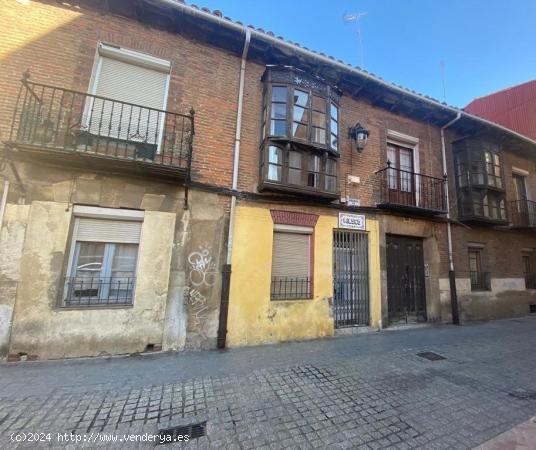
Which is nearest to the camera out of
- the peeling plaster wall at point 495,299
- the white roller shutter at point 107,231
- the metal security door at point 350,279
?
the white roller shutter at point 107,231

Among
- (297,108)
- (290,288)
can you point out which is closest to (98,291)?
(290,288)

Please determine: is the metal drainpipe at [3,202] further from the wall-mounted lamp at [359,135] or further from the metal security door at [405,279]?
the metal security door at [405,279]

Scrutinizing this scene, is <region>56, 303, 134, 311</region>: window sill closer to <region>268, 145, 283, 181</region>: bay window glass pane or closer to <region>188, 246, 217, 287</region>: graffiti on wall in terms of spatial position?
<region>188, 246, 217, 287</region>: graffiti on wall

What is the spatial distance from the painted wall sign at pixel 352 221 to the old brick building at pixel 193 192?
5 cm

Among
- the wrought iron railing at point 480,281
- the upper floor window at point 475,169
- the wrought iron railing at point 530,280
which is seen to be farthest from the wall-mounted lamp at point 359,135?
the wrought iron railing at point 530,280

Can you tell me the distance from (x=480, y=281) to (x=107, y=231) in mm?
10942

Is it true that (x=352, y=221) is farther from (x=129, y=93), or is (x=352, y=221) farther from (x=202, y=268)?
(x=129, y=93)

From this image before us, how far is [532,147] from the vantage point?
9.63 metres

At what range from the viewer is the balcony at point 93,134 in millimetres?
4180

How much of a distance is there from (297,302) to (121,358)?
345 centimetres

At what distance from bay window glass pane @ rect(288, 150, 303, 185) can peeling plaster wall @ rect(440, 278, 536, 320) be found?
5479 millimetres

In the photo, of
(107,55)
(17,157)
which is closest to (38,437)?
(17,157)

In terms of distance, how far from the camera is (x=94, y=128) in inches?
190

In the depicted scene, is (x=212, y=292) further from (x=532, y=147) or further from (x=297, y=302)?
(x=532, y=147)
